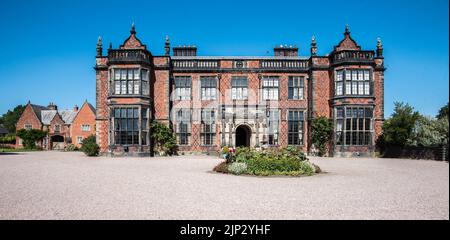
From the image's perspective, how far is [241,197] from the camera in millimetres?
8688

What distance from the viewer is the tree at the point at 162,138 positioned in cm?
2719

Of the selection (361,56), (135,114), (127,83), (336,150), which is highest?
(361,56)

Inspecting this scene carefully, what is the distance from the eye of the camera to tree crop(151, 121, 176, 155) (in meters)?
27.2

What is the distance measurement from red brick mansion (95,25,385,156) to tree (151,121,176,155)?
0.86 m

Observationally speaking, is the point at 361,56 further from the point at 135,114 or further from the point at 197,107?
the point at 135,114

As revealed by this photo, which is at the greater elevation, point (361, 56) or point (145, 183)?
point (361, 56)

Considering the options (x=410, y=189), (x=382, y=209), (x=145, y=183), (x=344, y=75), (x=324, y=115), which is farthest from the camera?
(x=324, y=115)

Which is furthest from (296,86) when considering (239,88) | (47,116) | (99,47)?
(47,116)

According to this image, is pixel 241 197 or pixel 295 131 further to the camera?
pixel 295 131

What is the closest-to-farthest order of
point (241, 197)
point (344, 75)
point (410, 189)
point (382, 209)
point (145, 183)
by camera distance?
point (382, 209) < point (241, 197) < point (410, 189) < point (145, 183) < point (344, 75)

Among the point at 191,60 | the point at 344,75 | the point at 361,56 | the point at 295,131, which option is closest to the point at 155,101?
the point at 191,60

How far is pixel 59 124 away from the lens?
55.8m

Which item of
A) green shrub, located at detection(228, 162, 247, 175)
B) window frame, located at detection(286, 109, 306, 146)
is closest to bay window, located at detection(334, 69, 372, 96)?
window frame, located at detection(286, 109, 306, 146)

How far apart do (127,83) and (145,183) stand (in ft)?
56.6
